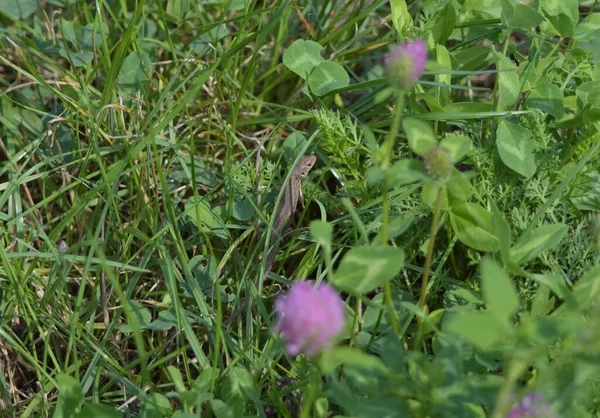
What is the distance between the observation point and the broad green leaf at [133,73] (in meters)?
1.84

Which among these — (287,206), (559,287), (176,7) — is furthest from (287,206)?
(176,7)

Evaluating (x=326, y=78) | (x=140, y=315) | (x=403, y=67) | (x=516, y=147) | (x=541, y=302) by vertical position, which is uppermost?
(x=403, y=67)

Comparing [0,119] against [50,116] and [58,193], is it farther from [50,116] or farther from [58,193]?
[58,193]

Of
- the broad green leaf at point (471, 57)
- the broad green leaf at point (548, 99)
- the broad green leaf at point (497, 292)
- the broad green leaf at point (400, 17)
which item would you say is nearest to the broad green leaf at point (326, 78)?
the broad green leaf at point (400, 17)

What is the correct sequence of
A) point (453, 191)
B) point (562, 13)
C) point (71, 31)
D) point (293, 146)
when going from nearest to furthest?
1. point (453, 191)
2. point (562, 13)
3. point (293, 146)
4. point (71, 31)

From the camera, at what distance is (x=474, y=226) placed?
56.6 inches

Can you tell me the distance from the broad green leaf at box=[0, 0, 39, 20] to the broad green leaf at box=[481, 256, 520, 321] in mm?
1630

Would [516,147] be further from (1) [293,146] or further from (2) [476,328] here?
(2) [476,328]

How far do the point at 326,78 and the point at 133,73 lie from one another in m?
0.50

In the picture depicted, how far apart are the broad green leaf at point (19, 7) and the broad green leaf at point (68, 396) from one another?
4.03 feet

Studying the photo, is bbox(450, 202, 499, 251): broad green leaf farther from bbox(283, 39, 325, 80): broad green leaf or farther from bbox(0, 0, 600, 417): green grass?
bbox(283, 39, 325, 80): broad green leaf

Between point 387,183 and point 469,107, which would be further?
point 469,107

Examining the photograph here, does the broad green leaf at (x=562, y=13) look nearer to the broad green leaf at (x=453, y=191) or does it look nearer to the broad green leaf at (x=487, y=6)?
the broad green leaf at (x=487, y=6)

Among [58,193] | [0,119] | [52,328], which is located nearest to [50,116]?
[0,119]
